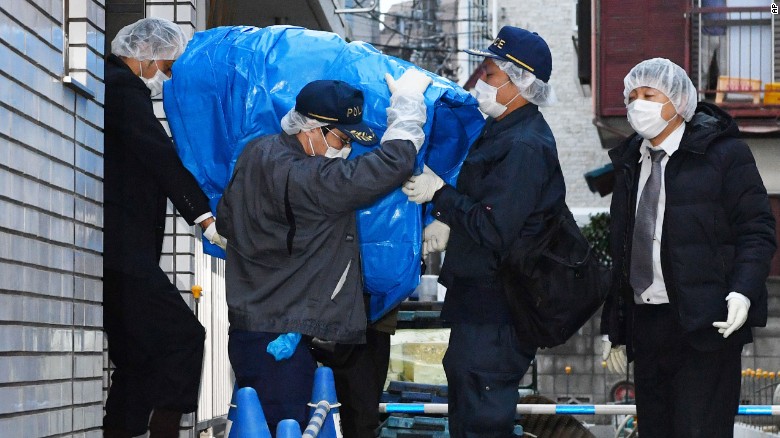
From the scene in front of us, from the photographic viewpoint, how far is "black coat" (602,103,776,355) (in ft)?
17.9

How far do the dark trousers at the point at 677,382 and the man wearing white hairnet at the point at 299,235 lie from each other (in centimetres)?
140

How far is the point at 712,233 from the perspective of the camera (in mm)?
5578

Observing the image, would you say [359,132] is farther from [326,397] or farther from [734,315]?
[734,315]

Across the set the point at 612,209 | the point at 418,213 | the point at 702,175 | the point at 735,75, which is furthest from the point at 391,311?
the point at 735,75

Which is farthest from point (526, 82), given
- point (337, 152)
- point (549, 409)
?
point (549, 409)

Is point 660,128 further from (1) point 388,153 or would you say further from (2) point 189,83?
(2) point 189,83

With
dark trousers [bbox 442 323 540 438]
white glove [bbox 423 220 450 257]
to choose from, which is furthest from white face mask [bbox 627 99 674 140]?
dark trousers [bbox 442 323 540 438]

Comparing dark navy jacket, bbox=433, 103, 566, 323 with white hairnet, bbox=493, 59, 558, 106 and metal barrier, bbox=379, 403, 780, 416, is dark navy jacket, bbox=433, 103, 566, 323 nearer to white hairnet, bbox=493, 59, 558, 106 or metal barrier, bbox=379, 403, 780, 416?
white hairnet, bbox=493, 59, 558, 106

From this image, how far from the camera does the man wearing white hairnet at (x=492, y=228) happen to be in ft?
17.2

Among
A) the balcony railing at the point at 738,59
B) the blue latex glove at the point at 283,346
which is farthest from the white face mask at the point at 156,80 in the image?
the balcony railing at the point at 738,59

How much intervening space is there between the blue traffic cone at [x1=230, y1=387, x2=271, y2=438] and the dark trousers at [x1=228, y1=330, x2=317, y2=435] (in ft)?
0.75

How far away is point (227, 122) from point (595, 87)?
18.4m

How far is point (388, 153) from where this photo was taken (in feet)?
16.3

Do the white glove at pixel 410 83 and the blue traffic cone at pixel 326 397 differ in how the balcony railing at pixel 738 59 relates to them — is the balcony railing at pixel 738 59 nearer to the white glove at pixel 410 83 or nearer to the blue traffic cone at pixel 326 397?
the white glove at pixel 410 83
